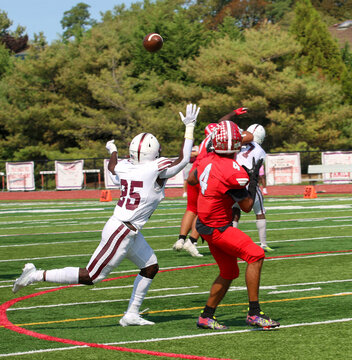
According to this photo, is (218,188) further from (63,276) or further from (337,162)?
(337,162)

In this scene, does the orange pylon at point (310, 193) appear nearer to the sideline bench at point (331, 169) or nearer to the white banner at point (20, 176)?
the sideline bench at point (331, 169)

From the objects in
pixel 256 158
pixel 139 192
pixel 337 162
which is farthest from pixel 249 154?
pixel 337 162

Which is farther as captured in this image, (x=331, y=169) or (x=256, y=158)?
(x=331, y=169)

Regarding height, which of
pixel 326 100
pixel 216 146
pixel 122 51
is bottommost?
pixel 216 146

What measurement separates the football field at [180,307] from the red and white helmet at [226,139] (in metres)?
1.56

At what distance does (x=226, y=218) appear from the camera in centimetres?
632

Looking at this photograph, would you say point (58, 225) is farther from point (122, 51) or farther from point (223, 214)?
point (122, 51)

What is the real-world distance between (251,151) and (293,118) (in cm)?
2780

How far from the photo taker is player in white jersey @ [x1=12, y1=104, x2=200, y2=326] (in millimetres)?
6547

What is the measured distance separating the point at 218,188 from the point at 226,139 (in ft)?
1.42

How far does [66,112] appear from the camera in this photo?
144 feet

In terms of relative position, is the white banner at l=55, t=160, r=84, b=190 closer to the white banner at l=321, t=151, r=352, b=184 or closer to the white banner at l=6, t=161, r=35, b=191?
the white banner at l=6, t=161, r=35, b=191

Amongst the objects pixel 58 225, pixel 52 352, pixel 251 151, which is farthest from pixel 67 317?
pixel 58 225

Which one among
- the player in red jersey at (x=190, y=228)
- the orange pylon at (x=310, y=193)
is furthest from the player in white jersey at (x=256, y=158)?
the orange pylon at (x=310, y=193)
